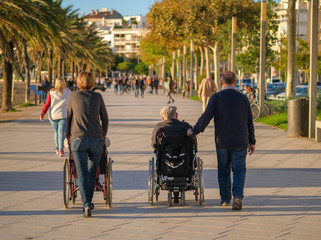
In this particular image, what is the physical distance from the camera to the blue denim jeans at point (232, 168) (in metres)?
8.57

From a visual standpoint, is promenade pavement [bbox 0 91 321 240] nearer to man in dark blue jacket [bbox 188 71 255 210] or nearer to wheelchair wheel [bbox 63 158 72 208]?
wheelchair wheel [bbox 63 158 72 208]

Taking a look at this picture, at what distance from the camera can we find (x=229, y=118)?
859cm

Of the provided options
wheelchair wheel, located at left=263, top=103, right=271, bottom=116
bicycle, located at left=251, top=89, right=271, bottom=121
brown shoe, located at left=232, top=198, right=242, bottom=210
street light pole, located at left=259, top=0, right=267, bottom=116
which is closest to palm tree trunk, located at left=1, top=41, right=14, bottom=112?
bicycle, located at left=251, top=89, right=271, bottom=121

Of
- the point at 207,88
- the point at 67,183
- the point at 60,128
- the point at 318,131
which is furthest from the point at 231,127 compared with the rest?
the point at 207,88

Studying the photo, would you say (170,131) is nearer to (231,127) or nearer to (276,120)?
(231,127)

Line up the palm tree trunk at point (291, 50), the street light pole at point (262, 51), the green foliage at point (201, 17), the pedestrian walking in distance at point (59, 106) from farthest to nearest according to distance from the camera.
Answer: the green foliage at point (201, 17) < the palm tree trunk at point (291, 50) < the street light pole at point (262, 51) < the pedestrian walking in distance at point (59, 106)

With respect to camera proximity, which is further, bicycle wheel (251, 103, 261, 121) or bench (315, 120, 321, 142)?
bicycle wheel (251, 103, 261, 121)

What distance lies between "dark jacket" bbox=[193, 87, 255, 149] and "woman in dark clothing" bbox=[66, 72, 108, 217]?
1.15m

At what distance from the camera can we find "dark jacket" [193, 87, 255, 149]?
858 centimetres

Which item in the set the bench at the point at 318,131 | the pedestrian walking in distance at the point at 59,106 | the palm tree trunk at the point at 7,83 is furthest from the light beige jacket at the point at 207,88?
the pedestrian walking in distance at the point at 59,106

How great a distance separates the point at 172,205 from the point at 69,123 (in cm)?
163

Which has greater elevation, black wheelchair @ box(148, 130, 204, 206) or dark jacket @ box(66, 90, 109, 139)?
dark jacket @ box(66, 90, 109, 139)

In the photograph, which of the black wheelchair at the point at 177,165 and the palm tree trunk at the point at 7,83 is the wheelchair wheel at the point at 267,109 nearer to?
the palm tree trunk at the point at 7,83

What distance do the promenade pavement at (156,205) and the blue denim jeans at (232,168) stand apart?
0.21 m
